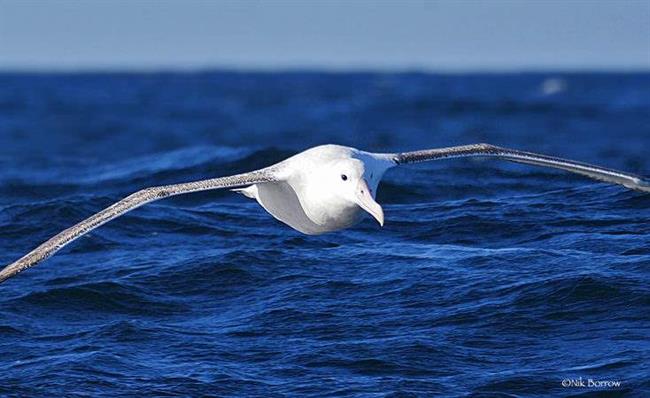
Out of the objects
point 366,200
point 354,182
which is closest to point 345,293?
point 354,182

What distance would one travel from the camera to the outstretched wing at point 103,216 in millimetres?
12289

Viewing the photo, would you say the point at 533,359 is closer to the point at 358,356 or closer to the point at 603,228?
the point at 358,356

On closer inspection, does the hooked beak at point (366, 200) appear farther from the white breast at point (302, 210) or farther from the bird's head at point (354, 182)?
the white breast at point (302, 210)

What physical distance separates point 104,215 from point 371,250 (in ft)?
17.4

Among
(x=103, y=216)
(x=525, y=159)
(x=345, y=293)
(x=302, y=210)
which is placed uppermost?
(x=525, y=159)

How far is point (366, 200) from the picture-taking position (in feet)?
42.0

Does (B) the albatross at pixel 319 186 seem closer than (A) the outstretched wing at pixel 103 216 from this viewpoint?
No

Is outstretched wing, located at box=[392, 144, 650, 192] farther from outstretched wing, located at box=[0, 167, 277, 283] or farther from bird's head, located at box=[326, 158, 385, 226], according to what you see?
outstretched wing, located at box=[0, 167, 277, 283]

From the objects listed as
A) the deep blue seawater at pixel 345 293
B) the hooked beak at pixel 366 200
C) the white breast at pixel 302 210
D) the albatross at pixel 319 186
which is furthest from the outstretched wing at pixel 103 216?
the deep blue seawater at pixel 345 293

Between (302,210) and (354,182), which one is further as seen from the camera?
(302,210)

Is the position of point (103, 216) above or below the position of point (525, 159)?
below

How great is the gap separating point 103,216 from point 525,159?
4.51m

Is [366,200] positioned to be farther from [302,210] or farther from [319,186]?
[302,210]

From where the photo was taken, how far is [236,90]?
388 ft
